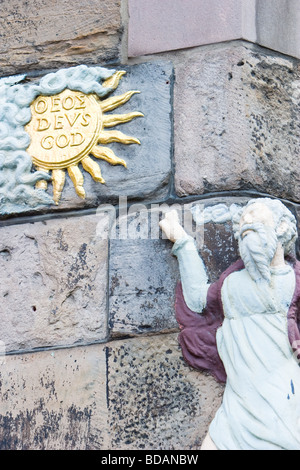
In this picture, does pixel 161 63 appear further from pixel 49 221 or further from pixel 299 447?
pixel 299 447

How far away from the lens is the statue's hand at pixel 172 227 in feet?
10.9

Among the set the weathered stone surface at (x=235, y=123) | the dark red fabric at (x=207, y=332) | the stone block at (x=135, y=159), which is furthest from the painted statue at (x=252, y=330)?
the stone block at (x=135, y=159)

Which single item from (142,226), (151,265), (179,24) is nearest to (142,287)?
(151,265)

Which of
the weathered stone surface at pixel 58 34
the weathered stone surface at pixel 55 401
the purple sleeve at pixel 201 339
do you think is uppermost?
the weathered stone surface at pixel 58 34

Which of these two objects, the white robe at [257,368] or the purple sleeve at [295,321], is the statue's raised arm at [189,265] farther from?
the purple sleeve at [295,321]

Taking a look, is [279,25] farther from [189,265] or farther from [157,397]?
[157,397]

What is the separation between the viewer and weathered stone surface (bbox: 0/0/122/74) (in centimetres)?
371

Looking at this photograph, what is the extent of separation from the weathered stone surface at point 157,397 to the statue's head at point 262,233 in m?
0.32

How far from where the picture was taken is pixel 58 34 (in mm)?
3760

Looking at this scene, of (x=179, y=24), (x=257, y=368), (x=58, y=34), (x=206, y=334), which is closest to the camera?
(x=257, y=368)

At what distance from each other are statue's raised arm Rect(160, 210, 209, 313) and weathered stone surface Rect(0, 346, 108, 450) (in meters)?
0.30

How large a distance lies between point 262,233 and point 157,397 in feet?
1.72

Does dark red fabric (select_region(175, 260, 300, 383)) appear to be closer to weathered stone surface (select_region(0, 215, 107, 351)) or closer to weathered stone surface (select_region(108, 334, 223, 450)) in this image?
weathered stone surface (select_region(108, 334, 223, 450))

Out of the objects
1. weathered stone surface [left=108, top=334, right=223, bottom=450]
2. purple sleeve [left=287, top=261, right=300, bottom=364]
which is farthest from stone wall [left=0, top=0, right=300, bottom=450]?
purple sleeve [left=287, top=261, right=300, bottom=364]
